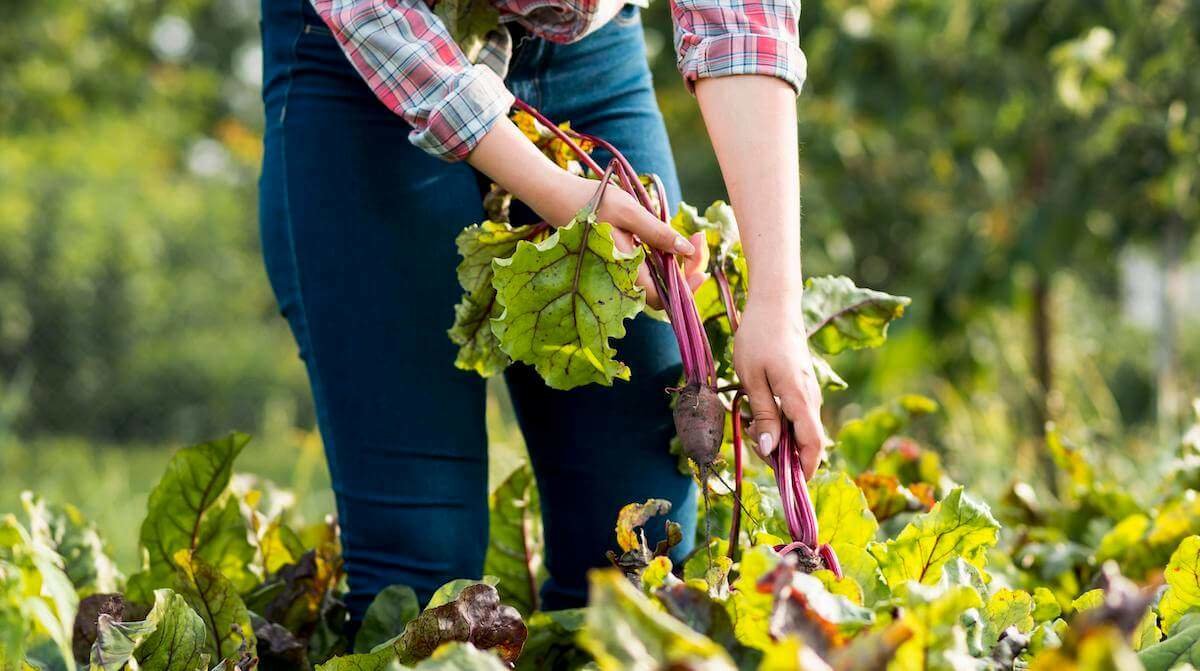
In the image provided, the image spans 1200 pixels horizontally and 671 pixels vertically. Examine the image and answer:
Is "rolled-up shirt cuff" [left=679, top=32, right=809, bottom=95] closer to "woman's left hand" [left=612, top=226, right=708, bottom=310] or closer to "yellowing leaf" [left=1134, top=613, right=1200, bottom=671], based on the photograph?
"woman's left hand" [left=612, top=226, right=708, bottom=310]

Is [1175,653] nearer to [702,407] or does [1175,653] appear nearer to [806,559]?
[806,559]

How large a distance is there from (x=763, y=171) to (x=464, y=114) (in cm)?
33

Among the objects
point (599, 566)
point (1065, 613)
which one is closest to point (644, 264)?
point (599, 566)

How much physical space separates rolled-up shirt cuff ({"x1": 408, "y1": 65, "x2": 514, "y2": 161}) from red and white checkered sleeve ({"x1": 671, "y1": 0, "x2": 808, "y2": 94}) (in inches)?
8.7

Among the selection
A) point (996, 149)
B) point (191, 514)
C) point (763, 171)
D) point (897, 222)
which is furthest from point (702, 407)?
point (897, 222)

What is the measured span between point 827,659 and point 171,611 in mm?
711

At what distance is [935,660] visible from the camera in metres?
0.85

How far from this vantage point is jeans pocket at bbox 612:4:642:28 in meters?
1.62

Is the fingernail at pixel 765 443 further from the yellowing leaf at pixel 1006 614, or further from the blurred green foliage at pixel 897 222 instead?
the blurred green foliage at pixel 897 222

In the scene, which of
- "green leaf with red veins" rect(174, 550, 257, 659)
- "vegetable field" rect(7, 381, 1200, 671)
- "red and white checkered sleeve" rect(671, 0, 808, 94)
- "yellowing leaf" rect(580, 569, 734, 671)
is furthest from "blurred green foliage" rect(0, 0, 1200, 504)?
"yellowing leaf" rect(580, 569, 734, 671)

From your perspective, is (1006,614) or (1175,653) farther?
(1006,614)

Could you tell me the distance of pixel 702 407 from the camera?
1.23 meters

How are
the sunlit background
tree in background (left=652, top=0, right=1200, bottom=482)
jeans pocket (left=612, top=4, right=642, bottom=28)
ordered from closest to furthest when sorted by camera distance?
1. jeans pocket (left=612, top=4, right=642, bottom=28)
2. tree in background (left=652, top=0, right=1200, bottom=482)
3. the sunlit background

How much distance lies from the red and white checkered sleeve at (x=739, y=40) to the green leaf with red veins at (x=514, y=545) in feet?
2.55
